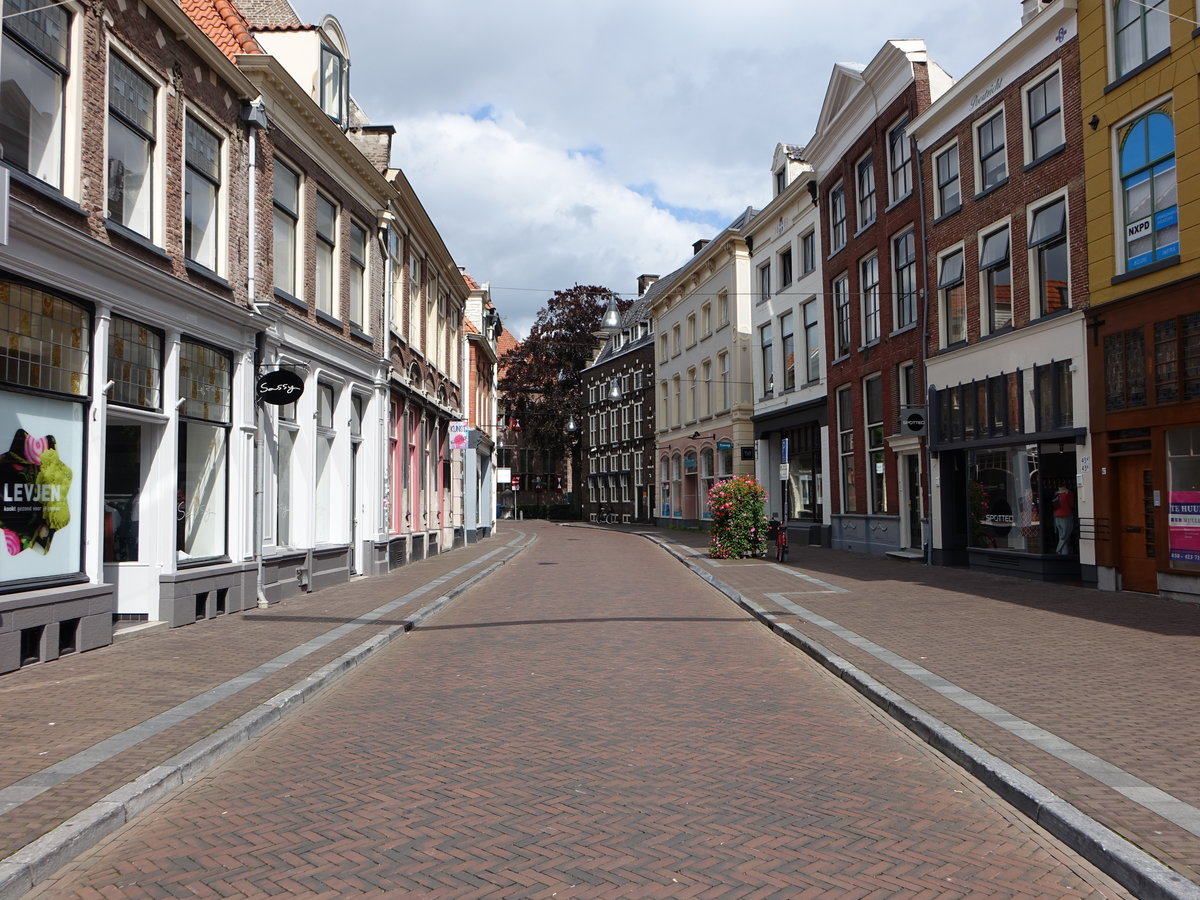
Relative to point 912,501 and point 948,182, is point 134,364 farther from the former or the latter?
point 912,501

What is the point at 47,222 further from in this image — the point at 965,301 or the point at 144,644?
the point at 965,301

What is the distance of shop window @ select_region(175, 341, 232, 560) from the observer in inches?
495

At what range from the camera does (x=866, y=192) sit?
85.9ft

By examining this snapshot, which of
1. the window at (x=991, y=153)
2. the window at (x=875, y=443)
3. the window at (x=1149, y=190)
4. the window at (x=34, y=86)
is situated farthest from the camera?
the window at (x=875, y=443)

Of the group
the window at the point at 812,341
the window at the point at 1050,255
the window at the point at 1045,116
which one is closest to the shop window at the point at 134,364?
the window at the point at 1050,255

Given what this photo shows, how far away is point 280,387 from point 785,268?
22.8 m

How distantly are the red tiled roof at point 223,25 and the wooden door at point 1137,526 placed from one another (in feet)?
48.1

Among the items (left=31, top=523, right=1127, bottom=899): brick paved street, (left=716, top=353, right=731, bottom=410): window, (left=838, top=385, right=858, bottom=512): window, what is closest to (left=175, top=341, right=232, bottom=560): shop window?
(left=31, top=523, right=1127, bottom=899): brick paved street

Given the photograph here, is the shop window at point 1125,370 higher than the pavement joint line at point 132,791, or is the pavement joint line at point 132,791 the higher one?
the shop window at point 1125,370

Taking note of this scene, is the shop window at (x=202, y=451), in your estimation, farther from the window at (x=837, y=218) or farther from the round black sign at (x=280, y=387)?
the window at (x=837, y=218)

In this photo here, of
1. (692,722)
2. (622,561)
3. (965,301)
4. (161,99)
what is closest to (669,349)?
(622,561)

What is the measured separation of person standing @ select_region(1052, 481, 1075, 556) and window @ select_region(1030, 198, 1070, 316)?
3.17 meters

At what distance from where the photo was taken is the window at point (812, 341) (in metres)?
30.0

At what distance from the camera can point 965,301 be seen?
20578mm
